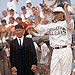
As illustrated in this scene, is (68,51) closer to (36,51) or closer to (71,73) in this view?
(71,73)

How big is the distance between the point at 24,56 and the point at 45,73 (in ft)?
1.96

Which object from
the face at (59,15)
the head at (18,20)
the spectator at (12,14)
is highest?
the spectator at (12,14)

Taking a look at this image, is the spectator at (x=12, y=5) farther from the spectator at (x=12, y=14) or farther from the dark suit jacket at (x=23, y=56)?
the dark suit jacket at (x=23, y=56)

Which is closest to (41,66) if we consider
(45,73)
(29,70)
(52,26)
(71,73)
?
(45,73)

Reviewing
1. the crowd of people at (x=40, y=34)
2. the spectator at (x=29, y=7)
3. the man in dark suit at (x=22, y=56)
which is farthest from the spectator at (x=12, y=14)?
the man in dark suit at (x=22, y=56)

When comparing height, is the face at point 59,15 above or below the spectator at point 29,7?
below

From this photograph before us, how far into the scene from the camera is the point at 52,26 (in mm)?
4055

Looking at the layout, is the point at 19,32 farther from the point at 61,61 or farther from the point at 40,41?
the point at 61,61

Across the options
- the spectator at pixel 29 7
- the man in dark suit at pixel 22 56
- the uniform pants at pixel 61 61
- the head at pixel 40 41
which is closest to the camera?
the uniform pants at pixel 61 61

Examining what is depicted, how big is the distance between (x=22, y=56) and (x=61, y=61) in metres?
0.92

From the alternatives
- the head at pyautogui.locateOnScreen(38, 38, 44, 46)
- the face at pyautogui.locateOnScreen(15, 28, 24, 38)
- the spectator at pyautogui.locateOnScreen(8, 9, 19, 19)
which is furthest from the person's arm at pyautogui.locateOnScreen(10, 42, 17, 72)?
the spectator at pyautogui.locateOnScreen(8, 9, 19, 19)

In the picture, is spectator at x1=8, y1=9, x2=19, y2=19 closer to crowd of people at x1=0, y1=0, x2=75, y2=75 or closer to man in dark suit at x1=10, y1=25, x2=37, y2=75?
crowd of people at x1=0, y1=0, x2=75, y2=75

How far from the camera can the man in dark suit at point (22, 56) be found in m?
4.57

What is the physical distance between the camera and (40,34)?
4.80 m
